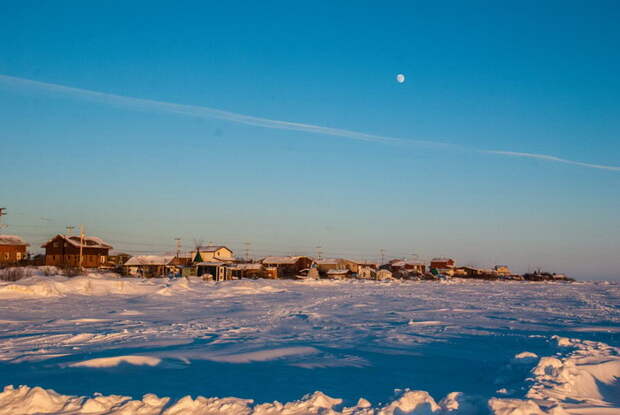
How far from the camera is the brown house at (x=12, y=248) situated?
6881cm

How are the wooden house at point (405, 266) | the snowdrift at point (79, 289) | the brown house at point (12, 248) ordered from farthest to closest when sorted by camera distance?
the wooden house at point (405, 266)
the brown house at point (12, 248)
the snowdrift at point (79, 289)

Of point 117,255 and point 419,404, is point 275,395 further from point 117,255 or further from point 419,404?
point 117,255

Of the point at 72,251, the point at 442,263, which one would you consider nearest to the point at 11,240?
the point at 72,251

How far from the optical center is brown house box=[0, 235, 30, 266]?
68812 mm

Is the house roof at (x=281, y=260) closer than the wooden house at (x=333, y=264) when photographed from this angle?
Yes

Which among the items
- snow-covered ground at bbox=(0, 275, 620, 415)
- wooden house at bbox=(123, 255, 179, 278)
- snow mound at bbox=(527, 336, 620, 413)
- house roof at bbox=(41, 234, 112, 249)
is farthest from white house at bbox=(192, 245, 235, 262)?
snow mound at bbox=(527, 336, 620, 413)

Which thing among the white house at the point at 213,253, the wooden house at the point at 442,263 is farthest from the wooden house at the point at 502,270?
the white house at the point at 213,253

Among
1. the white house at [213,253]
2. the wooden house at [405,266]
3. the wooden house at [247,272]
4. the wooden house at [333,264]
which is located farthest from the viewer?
the wooden house at [405,266]

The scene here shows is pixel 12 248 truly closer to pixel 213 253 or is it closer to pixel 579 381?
pixel 213 253

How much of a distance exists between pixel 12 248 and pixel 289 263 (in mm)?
40942

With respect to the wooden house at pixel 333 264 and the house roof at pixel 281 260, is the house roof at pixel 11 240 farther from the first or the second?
the wooden house at pixel 333 264

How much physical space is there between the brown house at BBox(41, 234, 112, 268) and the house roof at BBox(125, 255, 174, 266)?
4.28m

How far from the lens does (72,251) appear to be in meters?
68.2

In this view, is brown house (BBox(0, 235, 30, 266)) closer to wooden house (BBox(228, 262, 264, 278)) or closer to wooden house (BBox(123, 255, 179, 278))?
wooden house (BBox(123, 255, 179, 278))
